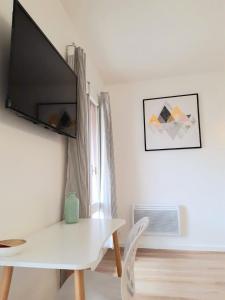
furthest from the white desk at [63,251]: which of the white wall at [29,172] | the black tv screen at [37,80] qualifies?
the black tv screen at [37,80]

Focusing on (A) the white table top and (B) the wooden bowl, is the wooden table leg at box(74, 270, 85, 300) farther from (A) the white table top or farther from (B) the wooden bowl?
(B) the wooden bowl

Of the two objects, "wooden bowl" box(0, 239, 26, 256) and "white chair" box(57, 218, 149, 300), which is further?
"white chair" box(57, 218, 149, 300)

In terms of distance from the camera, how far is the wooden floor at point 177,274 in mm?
1994

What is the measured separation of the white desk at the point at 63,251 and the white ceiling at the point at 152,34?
185cm

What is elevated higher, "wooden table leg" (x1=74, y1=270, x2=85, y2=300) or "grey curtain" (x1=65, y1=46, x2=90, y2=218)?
"grey curtain" (x1=65, y1=46, x2=90, y2=218)

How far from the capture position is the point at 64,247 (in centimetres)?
106

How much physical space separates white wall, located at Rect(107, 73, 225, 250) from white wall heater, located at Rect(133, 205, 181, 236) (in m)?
0.10

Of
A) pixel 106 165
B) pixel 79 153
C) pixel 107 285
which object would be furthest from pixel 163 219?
pixel 107 285

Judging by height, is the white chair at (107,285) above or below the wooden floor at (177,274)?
above

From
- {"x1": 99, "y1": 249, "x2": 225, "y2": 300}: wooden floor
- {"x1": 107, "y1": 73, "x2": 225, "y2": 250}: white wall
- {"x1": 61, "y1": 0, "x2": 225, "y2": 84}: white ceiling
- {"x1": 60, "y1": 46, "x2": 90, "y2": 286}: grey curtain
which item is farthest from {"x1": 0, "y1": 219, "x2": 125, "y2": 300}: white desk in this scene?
{"x1": 107, "y1": 73, "x2": 225, "y2": 250}: white wall

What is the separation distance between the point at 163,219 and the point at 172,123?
4.52 ft

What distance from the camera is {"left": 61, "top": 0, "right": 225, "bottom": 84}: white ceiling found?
2.04 m

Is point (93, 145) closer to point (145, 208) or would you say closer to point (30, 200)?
point (145, 208)

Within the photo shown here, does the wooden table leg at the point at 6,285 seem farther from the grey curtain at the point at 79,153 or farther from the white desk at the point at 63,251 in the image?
the grey curtain at the point at 79,153
